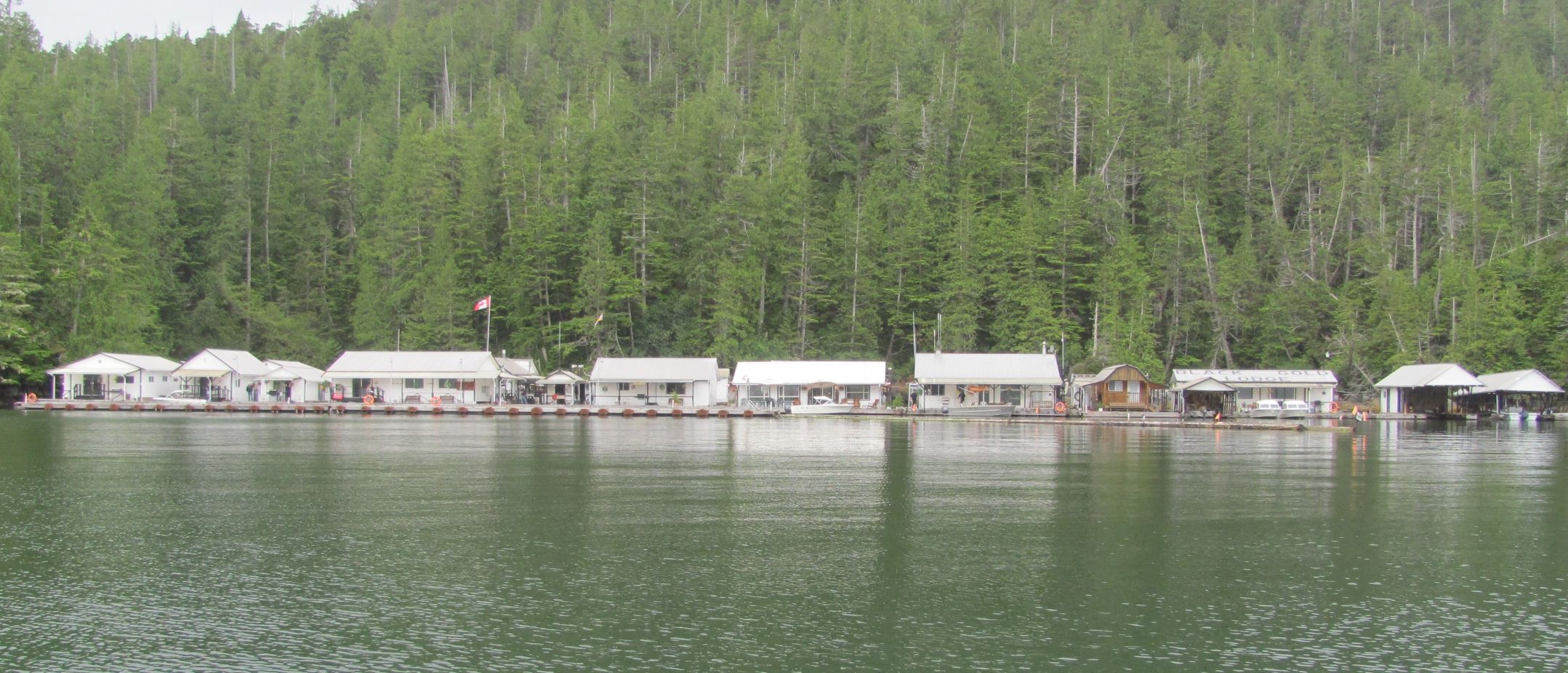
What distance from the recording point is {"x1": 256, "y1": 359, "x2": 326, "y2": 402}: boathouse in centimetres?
7850

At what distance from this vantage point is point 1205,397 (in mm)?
73500

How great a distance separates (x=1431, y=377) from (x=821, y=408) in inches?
1450

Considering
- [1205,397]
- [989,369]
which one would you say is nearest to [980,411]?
[989,369]

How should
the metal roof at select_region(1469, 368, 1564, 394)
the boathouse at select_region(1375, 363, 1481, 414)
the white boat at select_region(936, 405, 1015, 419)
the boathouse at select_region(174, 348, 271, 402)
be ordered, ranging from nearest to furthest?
the metal roof at select_region(1469, 368, 1564, 394)
the boathouse at select_region(1375, 363, 1481, 414)
the white boat at select_region(936, 405, 1015, 419)
the boathouse at select_region(174, 348, 271, 402)

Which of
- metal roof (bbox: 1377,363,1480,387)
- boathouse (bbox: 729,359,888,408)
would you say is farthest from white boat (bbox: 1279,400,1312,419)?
boathouse (bbox: 729,359,888,408)

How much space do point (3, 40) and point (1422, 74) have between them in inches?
5368

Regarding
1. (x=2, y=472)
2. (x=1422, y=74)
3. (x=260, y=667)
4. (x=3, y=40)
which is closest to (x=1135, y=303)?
(x=1422, y=74)

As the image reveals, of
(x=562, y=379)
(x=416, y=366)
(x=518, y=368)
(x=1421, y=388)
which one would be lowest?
(x=1421, y=388)

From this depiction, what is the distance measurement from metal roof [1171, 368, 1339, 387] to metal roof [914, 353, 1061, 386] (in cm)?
852

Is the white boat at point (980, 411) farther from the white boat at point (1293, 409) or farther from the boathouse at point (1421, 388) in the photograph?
the boathouse at point (1421, 388)

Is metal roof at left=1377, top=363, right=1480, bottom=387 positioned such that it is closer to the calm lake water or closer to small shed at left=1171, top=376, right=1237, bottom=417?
small shed at left=1171, top=376, right=1237, bottom=417

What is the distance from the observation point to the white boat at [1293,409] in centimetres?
7019

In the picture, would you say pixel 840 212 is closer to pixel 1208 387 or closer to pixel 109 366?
pixel 1208 387

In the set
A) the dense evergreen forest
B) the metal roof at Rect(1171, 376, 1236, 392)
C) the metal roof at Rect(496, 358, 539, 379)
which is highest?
the dense evergreen forest
